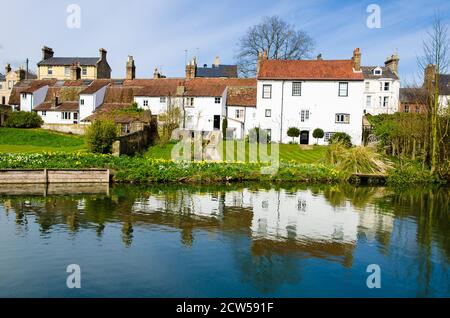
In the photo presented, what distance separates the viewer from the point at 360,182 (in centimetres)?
3088

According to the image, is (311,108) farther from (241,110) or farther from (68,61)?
(68,61)

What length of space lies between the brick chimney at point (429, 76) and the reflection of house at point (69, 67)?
197 ft

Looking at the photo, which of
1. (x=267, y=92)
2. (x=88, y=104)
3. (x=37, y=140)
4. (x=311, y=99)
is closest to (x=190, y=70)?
(x=267, y=92)

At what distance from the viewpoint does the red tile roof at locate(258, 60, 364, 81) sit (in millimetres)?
46781

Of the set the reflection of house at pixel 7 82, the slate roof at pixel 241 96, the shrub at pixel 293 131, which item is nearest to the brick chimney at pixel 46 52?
the reflection of house at pixel 7 82

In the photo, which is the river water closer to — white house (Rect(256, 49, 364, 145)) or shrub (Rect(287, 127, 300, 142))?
shrub (Rect(287, 127, 300, 142))

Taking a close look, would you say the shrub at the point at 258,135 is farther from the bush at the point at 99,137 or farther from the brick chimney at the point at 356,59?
the bush at the point at 99,137

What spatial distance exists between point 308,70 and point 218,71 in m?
33.9

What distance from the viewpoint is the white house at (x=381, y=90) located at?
62.6 meters

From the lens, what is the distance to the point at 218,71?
261 feet

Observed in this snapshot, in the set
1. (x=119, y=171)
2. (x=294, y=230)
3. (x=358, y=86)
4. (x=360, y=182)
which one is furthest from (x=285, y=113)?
(x=294, y=230)

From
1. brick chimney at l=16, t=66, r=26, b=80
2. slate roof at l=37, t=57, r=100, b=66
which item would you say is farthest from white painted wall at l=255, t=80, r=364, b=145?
brick chimney at l=16, t=66, r=26, b=80

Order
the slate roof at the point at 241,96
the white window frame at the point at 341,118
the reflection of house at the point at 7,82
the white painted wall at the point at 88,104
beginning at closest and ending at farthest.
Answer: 1. the white window frame at the point at 341,118
2. the slate roof at the point at 241,96
3. the white painted wall at the point at 88,104
4. the reflection of house at the point at 7,82

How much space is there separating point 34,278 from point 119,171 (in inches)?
689
